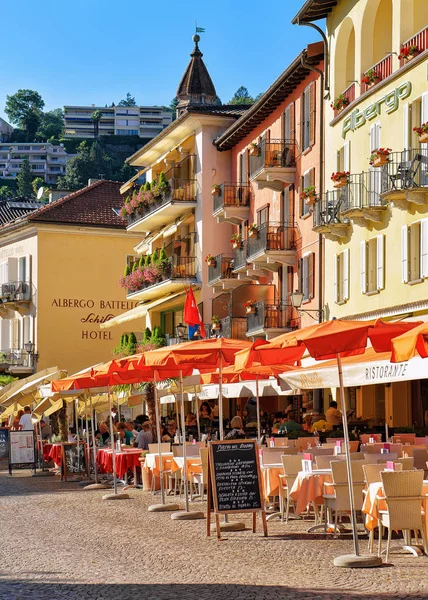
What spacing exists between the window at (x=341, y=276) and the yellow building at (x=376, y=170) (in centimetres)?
3

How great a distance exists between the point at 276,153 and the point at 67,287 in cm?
2875

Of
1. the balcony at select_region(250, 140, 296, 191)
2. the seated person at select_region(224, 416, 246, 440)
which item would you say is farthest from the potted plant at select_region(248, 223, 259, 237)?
the seated person at select_region(224, 416, 246, 440)

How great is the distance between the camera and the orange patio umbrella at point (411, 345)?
14609 millimetres

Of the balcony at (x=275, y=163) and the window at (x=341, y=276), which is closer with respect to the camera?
the window at (x=341, y=276)

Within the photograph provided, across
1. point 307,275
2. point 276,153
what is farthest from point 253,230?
A: point 307,275

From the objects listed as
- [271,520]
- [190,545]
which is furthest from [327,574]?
[271,520]

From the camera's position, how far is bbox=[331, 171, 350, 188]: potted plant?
1403 inches

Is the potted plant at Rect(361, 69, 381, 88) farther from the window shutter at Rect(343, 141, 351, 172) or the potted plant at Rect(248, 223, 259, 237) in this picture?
the potted plant at Rect(248, 223, 259, 237)

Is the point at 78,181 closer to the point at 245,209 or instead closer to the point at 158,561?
the point at 245,209

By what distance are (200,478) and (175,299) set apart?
101 ft

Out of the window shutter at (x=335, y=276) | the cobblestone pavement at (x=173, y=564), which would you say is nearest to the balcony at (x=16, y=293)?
the window shutter at (x=335, y=276)

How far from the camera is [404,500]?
14852mm

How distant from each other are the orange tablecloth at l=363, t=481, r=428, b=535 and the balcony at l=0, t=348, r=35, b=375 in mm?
55812

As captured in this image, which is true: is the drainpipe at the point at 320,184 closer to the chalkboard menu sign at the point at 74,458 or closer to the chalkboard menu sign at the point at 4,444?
the chalkboard menu sign at the point at 74,458
